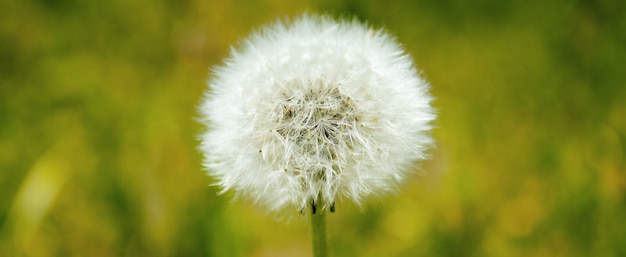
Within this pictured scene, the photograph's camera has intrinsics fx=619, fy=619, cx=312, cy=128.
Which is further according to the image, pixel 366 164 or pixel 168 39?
pixel 168 39

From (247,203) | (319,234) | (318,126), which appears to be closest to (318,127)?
(318,126)

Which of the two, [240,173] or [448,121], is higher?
[448,121]

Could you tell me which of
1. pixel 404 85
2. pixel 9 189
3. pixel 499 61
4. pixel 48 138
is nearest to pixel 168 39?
pixel 48 138

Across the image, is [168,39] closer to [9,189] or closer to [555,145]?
[9,189]

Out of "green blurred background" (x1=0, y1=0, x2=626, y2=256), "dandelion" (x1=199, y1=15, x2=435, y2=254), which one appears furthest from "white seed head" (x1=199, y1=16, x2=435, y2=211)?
"green blurred background" (x1=0, y1=0, x2=626, y2=256)

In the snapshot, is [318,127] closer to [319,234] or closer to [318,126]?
[318,126]

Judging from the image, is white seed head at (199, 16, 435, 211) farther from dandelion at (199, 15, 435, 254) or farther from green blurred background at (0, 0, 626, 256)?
green blurred background at (0, 0, 626, 256)

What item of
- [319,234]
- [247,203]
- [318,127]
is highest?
[247,203]
